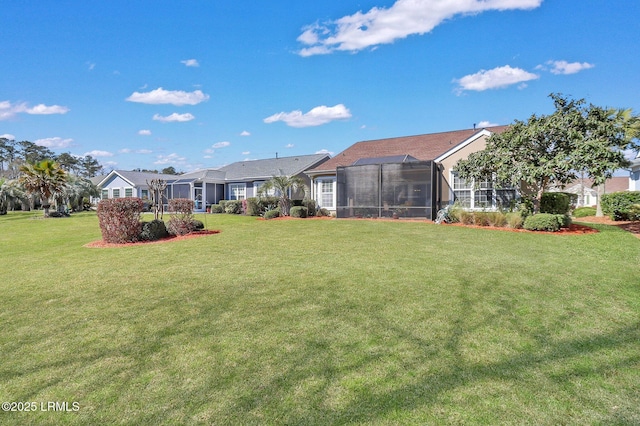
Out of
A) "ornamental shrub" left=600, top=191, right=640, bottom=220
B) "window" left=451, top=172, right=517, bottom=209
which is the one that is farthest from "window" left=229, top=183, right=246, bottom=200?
"ornamental shrub" left=600, top=191, right=640, bottom=220

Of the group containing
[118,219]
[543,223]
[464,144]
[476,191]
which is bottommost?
[543,223]

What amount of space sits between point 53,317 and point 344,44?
21.4 metres

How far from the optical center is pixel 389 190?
18109 millimetres

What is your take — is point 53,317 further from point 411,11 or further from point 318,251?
point 411,11

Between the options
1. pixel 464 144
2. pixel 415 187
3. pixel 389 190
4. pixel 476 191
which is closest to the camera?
pixel 476 191

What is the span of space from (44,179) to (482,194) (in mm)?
29703

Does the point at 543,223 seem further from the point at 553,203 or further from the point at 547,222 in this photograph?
the point at 553,203

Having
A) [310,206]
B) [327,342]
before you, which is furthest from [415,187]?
[327,342]

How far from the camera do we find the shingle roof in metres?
21.0

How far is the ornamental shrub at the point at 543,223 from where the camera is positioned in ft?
Result: 40.7

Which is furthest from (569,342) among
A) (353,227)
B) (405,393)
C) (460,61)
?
(460,61)

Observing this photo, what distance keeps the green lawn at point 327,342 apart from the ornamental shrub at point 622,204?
1162 centimetres

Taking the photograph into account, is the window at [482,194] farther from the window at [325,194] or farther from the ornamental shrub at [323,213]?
the window at [325,194]

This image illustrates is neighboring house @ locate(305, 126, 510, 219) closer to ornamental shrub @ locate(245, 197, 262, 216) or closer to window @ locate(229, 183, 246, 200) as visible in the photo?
ornamental shrub @ locate(245, 197, 262, 216)
